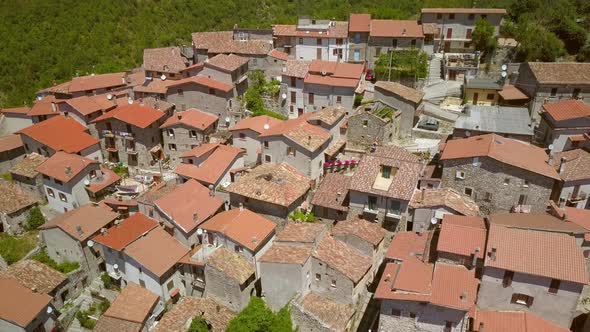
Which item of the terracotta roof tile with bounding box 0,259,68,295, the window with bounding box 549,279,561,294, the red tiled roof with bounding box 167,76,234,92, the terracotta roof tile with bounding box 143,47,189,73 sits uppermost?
the terracotta roof tile with bounding box 143,47,189,73

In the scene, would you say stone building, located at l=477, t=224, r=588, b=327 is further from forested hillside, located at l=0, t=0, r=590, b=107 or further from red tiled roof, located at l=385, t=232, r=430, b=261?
forested hillside, located at l=0, t=0, r=590, b=107

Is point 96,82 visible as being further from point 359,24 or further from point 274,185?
point 359,24

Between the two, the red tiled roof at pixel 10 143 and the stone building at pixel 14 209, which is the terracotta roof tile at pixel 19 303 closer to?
the stone building at pixel 14 209

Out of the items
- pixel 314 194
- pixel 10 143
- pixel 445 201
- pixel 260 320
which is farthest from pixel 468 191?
pixel 10 143

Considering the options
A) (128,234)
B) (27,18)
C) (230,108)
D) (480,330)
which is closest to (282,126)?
(230,108)

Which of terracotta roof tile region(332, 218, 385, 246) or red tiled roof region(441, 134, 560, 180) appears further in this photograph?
red tiled roof region(441, 134, 560, 180)

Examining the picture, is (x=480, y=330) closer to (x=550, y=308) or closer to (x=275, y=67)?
(x=550, y=308)

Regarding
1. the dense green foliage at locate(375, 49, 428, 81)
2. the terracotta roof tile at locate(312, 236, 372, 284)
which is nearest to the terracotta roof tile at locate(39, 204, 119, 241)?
the terracotta roof tile at locate(312, 236, 372, 284)
